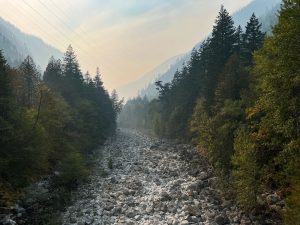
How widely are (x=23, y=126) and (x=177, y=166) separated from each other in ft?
72.7

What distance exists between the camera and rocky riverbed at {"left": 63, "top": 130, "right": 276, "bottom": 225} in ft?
89.7

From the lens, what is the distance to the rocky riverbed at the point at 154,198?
27328 mm

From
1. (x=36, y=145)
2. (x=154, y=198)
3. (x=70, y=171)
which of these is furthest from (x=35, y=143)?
(x=154, y=198)

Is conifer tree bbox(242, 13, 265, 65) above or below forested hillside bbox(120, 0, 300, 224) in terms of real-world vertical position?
above

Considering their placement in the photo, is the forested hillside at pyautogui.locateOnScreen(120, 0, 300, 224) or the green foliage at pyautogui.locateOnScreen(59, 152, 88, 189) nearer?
the forested hillside at pyautogui.locateOnScreen(120, 0, 300, 224)

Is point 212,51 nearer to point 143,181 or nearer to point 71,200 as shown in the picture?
point 143,181

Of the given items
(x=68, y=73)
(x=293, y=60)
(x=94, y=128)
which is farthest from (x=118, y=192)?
(x=68, y=73)

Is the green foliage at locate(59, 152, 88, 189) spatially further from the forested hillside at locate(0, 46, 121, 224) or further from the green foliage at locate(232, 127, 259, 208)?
the green foliage at locate(232, 127, 259, 208)

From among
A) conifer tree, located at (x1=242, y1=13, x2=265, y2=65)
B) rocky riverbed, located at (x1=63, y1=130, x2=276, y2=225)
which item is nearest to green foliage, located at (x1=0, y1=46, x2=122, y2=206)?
rocky riverbed, located at (x1=63, y1=130, x2=276, y2=225)

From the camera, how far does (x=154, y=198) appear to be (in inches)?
1287

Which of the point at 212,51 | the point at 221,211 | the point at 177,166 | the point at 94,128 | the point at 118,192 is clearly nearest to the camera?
the point at 221,211

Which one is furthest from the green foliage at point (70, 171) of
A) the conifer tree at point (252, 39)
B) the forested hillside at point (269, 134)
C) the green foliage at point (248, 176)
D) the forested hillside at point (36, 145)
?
the conifer tree at point (252, 39)

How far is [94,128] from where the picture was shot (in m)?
70.1

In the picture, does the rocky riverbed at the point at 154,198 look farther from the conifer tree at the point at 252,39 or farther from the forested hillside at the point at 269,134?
the conifer tree at the point at 252,39
